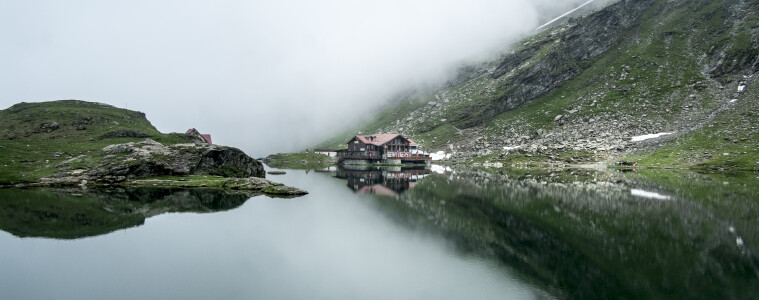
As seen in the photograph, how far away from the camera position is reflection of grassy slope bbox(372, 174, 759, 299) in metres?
19.3

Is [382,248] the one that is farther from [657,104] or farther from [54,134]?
[657,104]

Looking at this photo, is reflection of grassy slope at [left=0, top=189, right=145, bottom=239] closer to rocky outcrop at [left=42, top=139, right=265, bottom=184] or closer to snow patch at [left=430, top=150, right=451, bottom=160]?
rocky outcrop at [left=42, top=139, right=265, bottom=184]

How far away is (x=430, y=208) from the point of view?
45219 millimetres

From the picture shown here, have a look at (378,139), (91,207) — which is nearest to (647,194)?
(91,207)

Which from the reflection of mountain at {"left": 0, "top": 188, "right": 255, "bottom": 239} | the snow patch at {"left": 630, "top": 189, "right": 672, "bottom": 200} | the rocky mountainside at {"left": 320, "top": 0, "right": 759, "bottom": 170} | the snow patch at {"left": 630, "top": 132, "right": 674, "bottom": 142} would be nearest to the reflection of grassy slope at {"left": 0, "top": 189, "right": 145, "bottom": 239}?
the reflection of mountain at {"left": 0, "top": 188, "right": 255, "bottom": 239}

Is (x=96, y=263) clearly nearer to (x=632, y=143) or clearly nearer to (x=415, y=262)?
(x=415, y=262)

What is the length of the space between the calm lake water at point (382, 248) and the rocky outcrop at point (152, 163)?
60.7 ft

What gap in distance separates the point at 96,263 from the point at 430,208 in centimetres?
3325

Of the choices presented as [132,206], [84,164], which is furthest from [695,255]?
[84,164]

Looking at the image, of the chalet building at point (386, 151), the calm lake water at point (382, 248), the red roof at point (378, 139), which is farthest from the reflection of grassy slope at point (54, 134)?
the red roof at point (378, 139)

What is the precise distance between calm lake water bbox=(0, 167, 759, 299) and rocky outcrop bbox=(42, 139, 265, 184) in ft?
60.7

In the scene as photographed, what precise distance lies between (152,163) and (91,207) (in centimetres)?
3190

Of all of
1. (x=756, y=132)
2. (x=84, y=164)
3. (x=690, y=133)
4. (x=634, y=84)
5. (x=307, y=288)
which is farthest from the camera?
(x=634, y=84)

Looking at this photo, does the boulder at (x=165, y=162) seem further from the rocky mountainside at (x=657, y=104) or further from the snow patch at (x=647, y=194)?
the rocky mountainside at (x=657, y=104)
